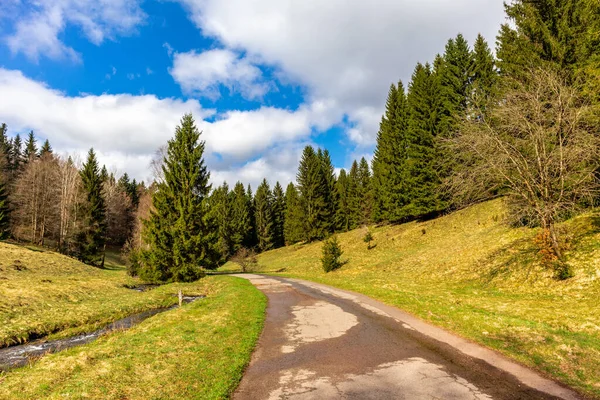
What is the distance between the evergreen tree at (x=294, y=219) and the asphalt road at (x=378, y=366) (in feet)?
160

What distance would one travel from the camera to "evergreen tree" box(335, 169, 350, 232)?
64438 millimetres

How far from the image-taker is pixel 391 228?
41.8 m

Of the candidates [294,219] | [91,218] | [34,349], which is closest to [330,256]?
[34,349]

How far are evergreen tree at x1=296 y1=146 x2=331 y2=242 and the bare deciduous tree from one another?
4281 cm

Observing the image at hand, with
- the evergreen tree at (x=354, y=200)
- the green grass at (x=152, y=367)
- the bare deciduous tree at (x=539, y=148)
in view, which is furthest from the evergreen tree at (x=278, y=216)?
the green grass at (x=152, y=367)

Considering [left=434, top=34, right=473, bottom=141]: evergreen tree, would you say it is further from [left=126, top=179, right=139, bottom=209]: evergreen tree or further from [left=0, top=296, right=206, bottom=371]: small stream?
[left=126, top=179, right=139, bottom=209]: evergreen tree

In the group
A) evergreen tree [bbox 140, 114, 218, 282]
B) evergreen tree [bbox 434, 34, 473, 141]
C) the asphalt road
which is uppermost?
evergreen tree [bbox 434, 34, 473, 141]

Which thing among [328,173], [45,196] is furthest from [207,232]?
[328,173]

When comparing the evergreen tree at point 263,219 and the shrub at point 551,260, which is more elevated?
the evergreen tree at point 263,219

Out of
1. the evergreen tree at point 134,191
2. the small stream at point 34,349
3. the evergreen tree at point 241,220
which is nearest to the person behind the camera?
the small stream at point 34,349

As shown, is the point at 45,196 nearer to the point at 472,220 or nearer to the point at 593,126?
the point at 472,220

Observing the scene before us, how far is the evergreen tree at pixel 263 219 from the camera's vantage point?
74.5 m

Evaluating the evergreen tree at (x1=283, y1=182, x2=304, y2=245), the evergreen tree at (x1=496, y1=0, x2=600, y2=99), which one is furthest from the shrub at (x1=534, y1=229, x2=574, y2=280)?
the evergreen tree at (x1=283, y1=182, x2=304, y2=245)

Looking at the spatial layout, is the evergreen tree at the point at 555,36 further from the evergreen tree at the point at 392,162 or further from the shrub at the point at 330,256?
the shrub at the point at 330,256
